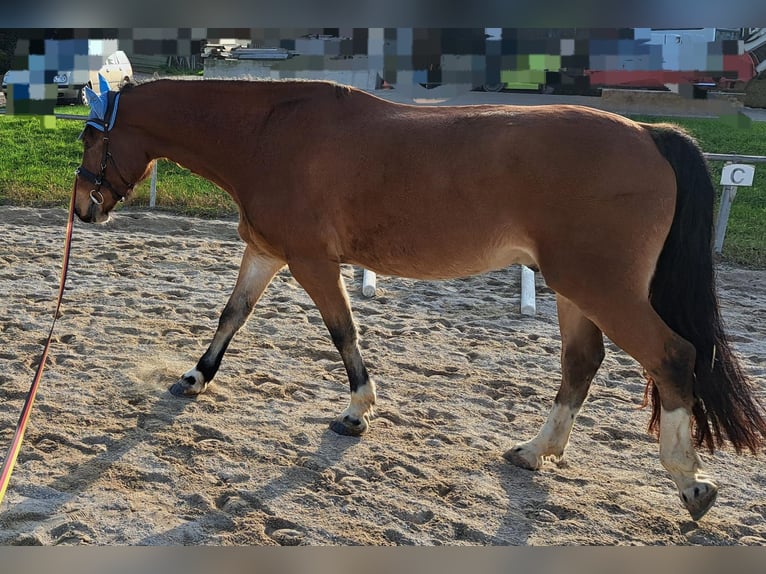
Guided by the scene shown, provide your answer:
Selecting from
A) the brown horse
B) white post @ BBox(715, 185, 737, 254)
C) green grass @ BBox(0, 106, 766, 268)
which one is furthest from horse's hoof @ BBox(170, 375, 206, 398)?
white post @ BBox(715, 185, 737, 254)

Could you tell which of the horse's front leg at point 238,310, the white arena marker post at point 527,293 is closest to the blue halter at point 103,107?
the horse's front leg at point 238,310

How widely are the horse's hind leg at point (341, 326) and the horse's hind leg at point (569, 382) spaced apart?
81 centimetres

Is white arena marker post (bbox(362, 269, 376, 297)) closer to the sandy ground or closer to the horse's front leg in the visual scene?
the sandy ground

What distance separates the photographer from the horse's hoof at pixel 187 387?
14.4 ft

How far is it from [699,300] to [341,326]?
175 cm

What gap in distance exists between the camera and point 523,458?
12.1 feet

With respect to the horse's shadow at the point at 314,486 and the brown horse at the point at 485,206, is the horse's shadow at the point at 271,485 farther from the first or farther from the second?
the brown horse at the point at 485,206

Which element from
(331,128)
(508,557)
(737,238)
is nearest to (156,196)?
(331,128)

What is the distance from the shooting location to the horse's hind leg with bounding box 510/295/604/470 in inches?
147

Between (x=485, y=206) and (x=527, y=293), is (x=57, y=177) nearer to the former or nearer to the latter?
(x=527, y=293)

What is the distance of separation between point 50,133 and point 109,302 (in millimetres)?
6701

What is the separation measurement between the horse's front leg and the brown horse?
0.62 ft

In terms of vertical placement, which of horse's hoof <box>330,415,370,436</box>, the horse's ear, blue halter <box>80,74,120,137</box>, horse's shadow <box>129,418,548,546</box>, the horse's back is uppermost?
the horse's ear

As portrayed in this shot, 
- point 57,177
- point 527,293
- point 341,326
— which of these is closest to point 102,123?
point 341,326
